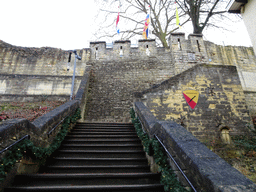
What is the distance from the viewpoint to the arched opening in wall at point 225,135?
6183 millimetres

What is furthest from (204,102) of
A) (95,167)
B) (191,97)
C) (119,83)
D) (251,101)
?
(251,101)

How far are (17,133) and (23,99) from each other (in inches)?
277

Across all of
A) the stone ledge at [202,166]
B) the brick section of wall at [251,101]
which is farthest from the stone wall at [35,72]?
the brick section of wall at [251,101]

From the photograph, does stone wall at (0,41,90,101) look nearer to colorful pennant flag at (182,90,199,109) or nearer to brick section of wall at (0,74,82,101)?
brick section of wall at (0,74,82,101)

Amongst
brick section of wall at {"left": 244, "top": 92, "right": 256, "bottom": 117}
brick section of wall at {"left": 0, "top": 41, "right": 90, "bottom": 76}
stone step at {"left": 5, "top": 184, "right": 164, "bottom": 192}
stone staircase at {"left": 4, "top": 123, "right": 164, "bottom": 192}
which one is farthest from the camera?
brick section of wall at {"left": 0, "top": 41, "right": 90, "bottom": 76}

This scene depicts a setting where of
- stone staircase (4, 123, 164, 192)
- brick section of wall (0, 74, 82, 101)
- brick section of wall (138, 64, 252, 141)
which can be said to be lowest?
stone staircase (4, 123, 164, 192)

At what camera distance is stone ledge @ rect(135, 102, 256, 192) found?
135 centimetres

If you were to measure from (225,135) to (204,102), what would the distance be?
5.07ft

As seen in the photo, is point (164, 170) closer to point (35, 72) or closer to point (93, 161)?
point (93, 161)

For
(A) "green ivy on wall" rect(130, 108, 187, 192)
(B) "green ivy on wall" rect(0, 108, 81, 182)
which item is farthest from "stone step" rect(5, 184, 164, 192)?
(B) "green ivy on wall" rect(0, 108, 81, 182)

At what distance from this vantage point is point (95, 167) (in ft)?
9.34

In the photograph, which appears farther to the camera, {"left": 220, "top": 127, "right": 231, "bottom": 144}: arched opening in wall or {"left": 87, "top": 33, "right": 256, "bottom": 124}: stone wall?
{"left": 87, "top": 33, "right": 256, "bottom": 124}: stone wall

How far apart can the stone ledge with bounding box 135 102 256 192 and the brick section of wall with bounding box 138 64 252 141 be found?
373cm

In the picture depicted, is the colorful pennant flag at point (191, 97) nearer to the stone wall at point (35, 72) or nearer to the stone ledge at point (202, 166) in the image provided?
the stone ledge at point (202, 166)
